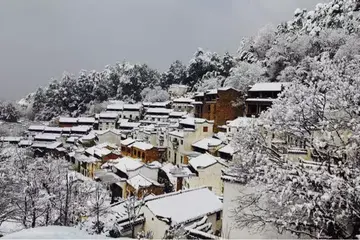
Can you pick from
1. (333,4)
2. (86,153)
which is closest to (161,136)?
(86,153)

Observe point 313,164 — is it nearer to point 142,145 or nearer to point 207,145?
point 207,145

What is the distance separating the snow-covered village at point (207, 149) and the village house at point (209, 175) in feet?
0.17

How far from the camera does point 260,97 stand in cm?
2452

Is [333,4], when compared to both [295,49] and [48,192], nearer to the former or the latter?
[295,49]

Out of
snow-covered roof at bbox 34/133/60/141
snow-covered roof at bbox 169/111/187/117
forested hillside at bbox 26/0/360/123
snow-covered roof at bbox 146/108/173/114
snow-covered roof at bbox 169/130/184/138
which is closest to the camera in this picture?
snow-covered roof at bbox 169/130/184/138

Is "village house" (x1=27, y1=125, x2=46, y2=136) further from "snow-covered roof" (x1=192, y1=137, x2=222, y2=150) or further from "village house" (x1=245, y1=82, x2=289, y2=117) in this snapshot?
"village house" (x1=245, y1=82, x2=289, y2=117)

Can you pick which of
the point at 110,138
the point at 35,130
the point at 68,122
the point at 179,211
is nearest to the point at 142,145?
the point at 110,138

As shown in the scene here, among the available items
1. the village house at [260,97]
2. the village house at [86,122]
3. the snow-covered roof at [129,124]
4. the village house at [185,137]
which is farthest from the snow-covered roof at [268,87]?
the village house at [86,122]

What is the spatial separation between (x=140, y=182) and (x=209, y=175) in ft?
11.8

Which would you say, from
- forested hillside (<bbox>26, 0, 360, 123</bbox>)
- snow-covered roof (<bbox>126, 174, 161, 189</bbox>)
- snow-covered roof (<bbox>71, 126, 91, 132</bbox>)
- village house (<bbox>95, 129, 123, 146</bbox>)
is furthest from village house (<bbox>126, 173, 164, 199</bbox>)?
snow-covered roof (<bbox>71, 126, 91, 132</bbox>)

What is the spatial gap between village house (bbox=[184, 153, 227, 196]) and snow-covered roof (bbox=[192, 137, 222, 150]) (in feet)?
9.53

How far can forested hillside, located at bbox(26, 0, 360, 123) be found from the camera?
100.0ft

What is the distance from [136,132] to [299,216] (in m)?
23.6

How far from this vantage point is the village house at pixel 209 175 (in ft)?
55.9
